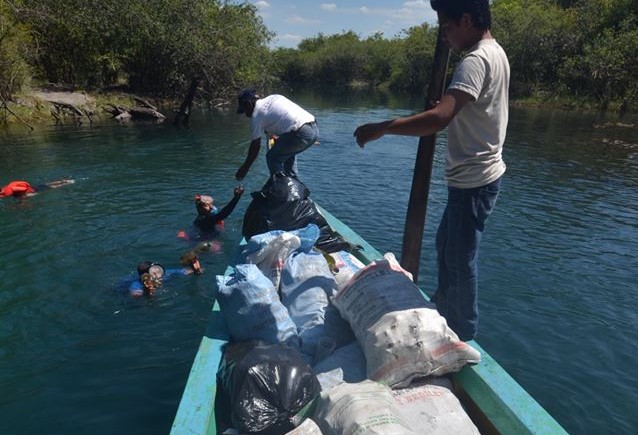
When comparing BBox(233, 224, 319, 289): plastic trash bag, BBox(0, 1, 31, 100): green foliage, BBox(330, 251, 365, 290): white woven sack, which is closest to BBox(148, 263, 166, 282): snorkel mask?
BBox(233, 224, 319, 289): plastic trash bag

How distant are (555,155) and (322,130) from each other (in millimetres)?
9122

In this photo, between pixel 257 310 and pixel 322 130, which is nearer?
pixel 257 310

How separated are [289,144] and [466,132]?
12.2ft

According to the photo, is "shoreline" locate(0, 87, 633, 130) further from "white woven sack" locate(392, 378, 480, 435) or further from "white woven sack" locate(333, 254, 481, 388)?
"white woven sack" locate(392, 378, 480, 435)

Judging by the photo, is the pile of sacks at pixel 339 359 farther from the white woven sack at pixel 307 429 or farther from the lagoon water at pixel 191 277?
the lagoon water at pixel 191 277

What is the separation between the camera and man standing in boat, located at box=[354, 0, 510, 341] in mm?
2621

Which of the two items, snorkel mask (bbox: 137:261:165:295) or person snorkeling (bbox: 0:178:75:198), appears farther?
person snorkeling (bbox: 0:178:75:198)

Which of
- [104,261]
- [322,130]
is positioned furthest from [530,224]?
[322,130]

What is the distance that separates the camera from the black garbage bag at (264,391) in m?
2.55

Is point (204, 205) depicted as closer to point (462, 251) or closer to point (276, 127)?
point (276, 127)

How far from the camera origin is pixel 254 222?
5.47 m

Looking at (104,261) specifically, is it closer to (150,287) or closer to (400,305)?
(150,287)

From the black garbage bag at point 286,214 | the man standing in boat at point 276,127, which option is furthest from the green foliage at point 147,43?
the black garbage bag at point 286,214

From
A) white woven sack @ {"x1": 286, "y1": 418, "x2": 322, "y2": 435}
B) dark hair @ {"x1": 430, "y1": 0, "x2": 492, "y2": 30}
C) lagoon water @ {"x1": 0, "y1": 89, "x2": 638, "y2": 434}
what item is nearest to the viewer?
white woven sack @ {"x1": 286, "y1": 418, "x2": 322, "y2": 435}
